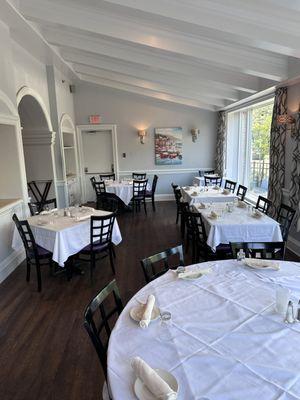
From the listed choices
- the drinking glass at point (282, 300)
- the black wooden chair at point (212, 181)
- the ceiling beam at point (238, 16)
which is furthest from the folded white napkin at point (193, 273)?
the black wooden chair at point (212, 181)

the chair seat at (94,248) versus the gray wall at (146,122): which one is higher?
the gray wall at (146,122)

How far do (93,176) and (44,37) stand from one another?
510cm

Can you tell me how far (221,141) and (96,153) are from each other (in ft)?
13.2

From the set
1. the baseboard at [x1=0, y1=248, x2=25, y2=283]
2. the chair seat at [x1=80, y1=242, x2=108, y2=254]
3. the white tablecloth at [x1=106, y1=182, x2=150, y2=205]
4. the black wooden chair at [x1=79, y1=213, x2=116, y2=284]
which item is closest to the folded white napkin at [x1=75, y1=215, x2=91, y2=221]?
the black wooden chair at [x1=79, y1=213, x2=116, y2=284]

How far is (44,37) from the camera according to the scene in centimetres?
531

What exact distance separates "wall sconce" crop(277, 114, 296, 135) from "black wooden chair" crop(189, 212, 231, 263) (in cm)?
239

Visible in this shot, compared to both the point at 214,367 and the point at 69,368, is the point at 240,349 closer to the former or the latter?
the point at 214,367

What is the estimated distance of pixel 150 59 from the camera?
585 centimetres

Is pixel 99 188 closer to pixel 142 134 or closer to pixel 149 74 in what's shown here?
pixel 142 134

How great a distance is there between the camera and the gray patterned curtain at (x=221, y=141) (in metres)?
9.16

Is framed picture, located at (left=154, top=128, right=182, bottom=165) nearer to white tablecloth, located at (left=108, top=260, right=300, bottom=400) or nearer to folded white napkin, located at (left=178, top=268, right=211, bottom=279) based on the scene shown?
folded white napkin, located at (left=178, top=268, right=211, bottom=279)

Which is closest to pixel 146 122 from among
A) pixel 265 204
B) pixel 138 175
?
pixel 138 175

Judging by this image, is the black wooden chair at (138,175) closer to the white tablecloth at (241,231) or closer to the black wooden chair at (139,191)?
the black wooden chair at (139,191)

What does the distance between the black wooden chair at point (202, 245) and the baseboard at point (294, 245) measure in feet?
5.48
